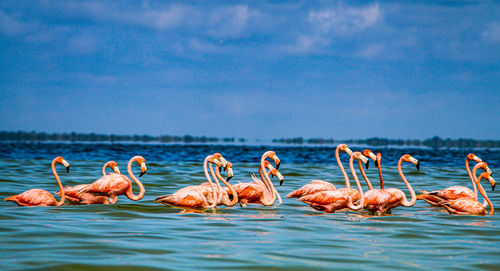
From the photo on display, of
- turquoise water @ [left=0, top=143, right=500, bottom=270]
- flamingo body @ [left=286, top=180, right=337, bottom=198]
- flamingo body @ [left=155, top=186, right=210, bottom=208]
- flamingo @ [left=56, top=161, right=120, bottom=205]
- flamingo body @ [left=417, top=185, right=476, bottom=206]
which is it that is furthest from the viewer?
flamingo body @ [left=286, top=180, right=337, bottom=198]

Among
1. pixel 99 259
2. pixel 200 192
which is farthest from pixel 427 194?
pixel 99 259

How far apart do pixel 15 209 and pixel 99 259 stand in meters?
5.48

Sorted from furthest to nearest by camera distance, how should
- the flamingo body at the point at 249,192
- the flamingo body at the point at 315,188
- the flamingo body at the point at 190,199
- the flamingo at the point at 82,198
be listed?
the flamingo body at the point at 315,188 < the flamingo body at the point at 249,192 < the flamingo at the point at 82,198 < the flamingo body at the point at 190,199

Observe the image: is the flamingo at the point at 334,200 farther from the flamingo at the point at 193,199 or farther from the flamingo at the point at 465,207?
the flamingo at the point at 193,199

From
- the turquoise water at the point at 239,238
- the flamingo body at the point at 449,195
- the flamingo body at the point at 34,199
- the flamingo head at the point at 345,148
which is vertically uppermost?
the flamingo head at the point at 345,148

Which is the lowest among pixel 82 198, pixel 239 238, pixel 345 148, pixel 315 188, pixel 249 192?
pixel 239 238

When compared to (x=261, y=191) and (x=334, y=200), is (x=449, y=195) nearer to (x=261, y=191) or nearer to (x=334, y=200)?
(x=334, y=200)

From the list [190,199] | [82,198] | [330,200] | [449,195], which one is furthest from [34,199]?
[449,195]

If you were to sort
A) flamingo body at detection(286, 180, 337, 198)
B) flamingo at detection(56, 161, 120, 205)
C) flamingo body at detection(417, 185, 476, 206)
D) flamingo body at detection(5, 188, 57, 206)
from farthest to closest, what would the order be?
flamingo body at detection(286, 180, 337, 198) < flamingo body at detection(417, 185, 476, 206) < flamingo at detection(56, 161, 120, 205) < flamingo body at detection(5, 188, 57, 206)

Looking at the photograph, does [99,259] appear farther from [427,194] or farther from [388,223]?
[427,194]

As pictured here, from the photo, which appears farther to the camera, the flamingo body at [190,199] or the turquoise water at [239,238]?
the flamingo body at [190,199]

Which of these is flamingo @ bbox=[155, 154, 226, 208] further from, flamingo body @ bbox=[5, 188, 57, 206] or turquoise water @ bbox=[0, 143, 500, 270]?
flamingo body @ bbox=[5, 188, 57, 206]

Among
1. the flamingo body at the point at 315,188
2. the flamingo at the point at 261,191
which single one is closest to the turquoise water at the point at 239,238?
the flamingo at the point at 261,191

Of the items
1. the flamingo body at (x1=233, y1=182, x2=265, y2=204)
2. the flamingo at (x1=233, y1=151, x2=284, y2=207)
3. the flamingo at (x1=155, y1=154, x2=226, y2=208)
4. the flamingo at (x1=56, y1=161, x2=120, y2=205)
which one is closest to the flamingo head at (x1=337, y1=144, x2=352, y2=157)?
the flamingo at (x1=233, y1=151, x2=284, y2=207)
